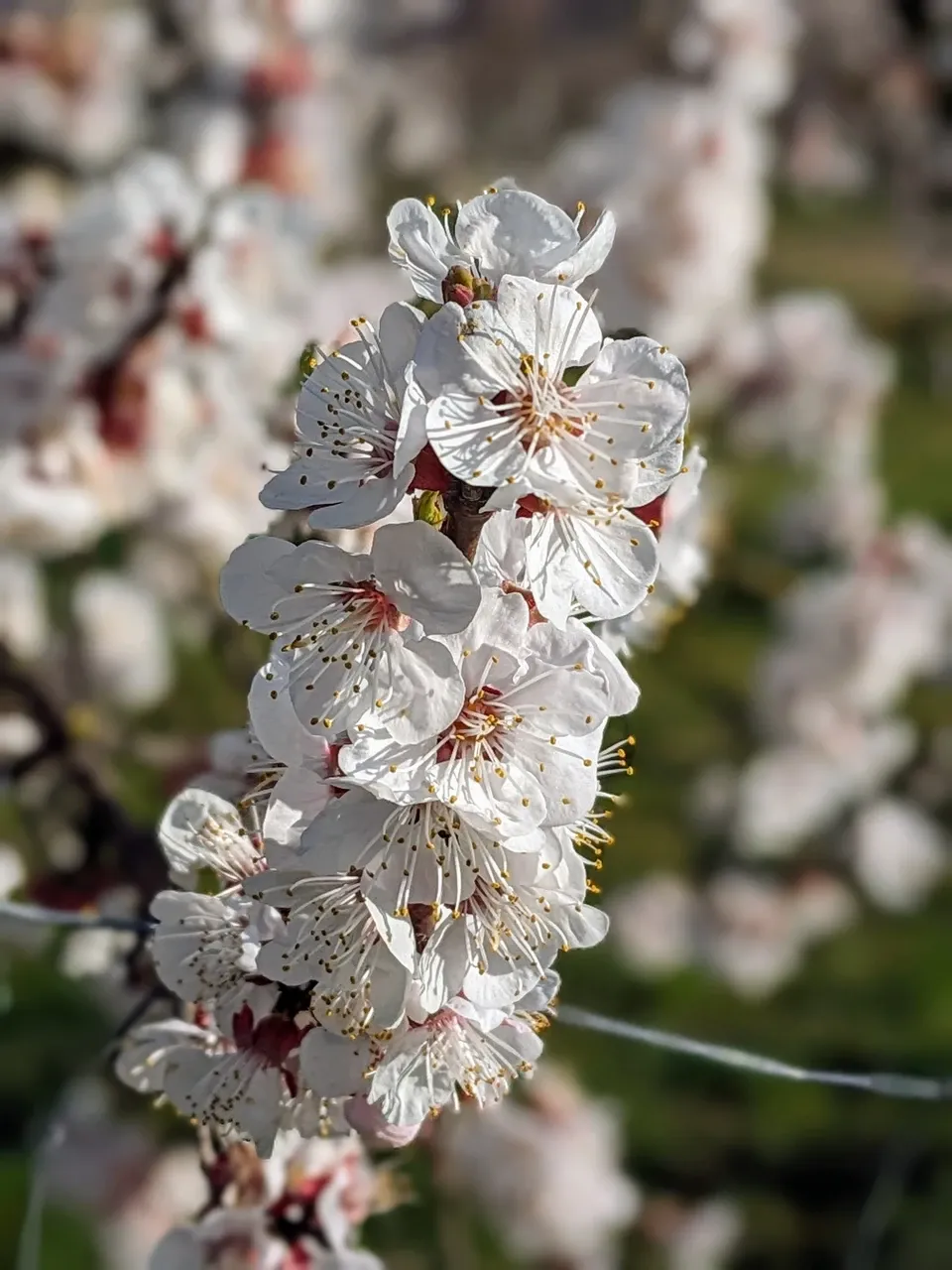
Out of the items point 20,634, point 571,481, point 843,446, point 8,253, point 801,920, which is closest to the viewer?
point 571,481

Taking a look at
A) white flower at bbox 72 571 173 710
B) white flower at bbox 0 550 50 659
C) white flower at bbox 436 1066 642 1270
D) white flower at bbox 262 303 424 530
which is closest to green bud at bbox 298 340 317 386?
white flower at bbox 262 303 424 530

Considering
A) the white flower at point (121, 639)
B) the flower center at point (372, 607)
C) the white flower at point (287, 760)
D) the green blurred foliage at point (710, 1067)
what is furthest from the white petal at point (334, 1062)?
the white flower at point (121, 639)

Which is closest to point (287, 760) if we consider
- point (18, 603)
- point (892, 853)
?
point (18, 603)

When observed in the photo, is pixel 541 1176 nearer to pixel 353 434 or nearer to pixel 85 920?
pixel 85 920

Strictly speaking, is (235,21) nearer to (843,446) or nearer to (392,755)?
(843,446)

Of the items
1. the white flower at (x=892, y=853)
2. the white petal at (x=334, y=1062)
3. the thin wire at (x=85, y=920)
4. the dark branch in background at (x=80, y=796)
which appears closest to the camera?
the white petal at (x=334, y=1062)

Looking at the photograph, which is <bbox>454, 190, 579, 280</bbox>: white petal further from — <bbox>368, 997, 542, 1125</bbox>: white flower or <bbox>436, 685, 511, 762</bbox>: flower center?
<bbox>368, 997, 542, 1125</bbox>: white flower

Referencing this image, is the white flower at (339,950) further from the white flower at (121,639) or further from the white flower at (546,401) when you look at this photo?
the white flower at (121,639)

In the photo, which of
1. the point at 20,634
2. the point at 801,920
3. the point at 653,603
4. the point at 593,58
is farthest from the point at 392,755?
the point at 593,58
